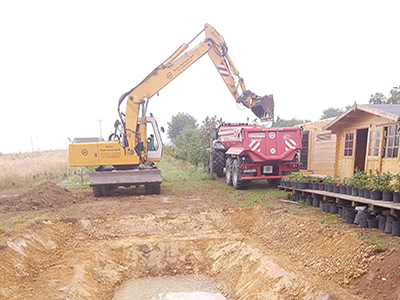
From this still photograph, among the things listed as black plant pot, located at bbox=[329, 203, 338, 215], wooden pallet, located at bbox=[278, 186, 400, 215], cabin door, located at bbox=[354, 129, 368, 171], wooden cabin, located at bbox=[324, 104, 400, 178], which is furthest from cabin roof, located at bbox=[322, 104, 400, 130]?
black plant pot, located at bbox=[329, 203, 338, 215]

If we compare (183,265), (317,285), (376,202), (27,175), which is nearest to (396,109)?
(376,202)

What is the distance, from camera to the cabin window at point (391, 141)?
7875 mm

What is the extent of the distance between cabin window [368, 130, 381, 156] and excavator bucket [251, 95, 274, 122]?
3672mm

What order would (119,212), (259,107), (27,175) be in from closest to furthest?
1. (119,212)
2. (259,107)
3. (27,175)

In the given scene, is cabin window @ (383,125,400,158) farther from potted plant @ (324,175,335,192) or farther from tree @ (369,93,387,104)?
tree @ (369,93,387,104)

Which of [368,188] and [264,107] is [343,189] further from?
[264,107]

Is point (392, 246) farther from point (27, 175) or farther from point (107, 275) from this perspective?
point (27, 175)

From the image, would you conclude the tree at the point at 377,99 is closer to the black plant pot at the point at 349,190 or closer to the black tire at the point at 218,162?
the black tire at the point at 218,162

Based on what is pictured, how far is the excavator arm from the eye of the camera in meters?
10.3

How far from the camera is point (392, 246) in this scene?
12.2 ft

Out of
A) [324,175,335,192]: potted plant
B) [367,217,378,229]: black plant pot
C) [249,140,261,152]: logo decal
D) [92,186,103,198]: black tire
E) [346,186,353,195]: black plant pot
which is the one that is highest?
[249,140,261,152]: logo decal

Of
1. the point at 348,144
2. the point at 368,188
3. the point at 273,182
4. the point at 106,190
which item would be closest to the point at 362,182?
the point at 368,188

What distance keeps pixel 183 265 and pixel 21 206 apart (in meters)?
5.37

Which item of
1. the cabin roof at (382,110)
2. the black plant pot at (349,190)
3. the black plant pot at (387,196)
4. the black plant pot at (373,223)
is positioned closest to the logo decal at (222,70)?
the cabin roof at (382,110)
